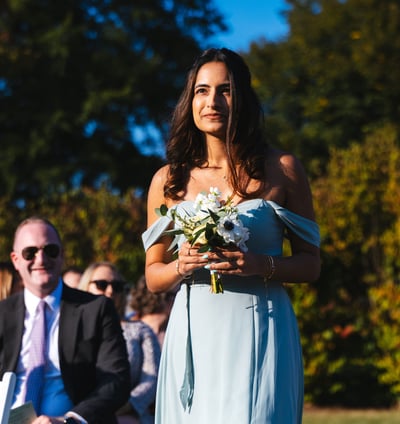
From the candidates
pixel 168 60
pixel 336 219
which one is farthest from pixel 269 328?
pixel 168 60

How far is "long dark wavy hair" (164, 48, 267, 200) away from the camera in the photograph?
149 inches

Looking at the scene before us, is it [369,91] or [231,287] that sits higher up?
[369,91]

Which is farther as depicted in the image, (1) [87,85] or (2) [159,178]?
(1) [87,85]

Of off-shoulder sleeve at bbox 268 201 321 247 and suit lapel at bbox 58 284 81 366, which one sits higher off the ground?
off-shoulder sleeve at bbox 268 201 321 247

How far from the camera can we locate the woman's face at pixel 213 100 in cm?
380

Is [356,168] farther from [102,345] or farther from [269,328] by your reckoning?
[269,328]

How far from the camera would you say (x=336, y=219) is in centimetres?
1320

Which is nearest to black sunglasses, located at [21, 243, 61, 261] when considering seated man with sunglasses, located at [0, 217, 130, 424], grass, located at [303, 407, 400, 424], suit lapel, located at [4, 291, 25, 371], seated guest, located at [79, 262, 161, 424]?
seated man with sunglasses, located at [0, 217, 130, 424]

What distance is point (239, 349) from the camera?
3.57 meters

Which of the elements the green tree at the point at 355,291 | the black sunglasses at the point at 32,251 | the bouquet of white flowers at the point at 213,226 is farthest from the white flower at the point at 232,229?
the green tree at the point at 355,291

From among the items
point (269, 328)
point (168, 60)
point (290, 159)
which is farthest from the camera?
point (168, 60)

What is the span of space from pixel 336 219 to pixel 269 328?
9.76 m

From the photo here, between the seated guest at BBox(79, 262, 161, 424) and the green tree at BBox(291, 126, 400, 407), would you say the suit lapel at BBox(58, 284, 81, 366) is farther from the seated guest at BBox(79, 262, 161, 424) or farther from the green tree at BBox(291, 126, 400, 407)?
the green tree at BBox(291, 126, 400, 407)

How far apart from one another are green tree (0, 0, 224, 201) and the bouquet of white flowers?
78.4 feet
